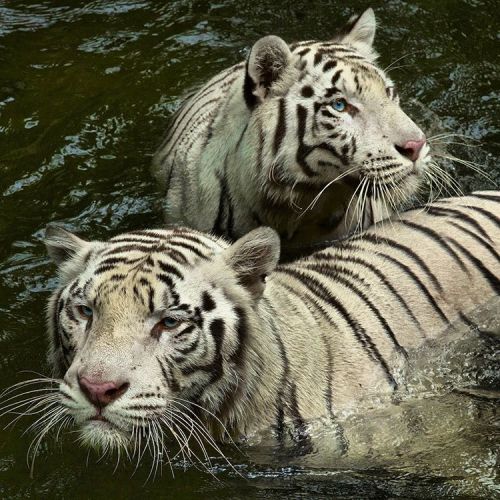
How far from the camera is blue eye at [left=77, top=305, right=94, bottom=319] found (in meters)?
3.13

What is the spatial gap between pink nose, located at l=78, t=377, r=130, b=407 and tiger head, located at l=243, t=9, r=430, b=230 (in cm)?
157

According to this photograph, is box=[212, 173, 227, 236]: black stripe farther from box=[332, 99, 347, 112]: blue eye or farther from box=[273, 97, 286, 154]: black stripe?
box=[332, 99, 347, 112]: blue eye

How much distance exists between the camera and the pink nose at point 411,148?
4047 mm

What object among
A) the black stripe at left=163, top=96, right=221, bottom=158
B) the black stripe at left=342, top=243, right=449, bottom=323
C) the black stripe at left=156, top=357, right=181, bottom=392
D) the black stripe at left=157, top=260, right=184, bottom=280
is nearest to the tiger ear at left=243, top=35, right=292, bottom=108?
the black stripe at left=163, top=96, right=221, bottom=158

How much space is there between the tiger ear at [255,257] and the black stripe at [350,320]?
1.52ft

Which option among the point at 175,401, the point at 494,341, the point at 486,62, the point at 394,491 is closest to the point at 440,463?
the point at 394,491

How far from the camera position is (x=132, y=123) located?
5.95 metres

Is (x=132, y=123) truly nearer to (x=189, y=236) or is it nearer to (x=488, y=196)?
(x=488, y=196)

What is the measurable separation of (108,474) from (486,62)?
145 inches

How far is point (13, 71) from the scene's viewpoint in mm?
6422

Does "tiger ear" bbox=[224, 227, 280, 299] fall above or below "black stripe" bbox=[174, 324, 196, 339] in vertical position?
above

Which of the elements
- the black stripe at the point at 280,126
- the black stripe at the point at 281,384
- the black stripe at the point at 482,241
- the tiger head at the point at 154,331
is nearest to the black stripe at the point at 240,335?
the tiger head at the point at 154,331

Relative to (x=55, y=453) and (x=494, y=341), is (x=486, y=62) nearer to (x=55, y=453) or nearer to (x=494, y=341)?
(x=494, y=341)

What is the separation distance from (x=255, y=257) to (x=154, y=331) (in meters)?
0.38
